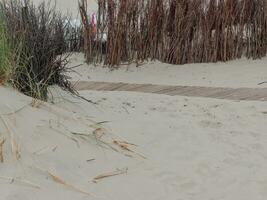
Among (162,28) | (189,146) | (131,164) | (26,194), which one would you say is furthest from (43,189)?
(162,28)

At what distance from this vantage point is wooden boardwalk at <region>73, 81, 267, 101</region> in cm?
517

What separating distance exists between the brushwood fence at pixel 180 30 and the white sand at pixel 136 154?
105 inches

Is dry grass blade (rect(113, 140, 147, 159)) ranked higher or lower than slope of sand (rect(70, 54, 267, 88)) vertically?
lower

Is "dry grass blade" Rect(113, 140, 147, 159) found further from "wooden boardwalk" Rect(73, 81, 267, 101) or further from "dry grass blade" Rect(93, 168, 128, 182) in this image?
"wooden boardwalk" Rect(73, 81, 267, 101)

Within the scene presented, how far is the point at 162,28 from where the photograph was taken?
23.6 ft

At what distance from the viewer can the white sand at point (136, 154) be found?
284cm

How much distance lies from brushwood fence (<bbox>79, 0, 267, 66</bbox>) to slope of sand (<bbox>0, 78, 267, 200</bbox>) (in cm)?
272

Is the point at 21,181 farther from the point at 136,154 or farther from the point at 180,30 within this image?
the point at 180,30

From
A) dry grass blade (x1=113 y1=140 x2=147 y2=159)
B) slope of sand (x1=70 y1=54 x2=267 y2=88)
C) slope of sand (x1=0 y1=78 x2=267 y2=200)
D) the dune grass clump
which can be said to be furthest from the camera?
slope of sand (x1=70 y1=54 x2=267 y2=88)

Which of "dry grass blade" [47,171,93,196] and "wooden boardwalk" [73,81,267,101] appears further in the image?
"wooden boardwalk" [73,81,267,101]

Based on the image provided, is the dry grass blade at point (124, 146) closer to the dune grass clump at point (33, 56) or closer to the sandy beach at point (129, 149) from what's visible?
the sandy beach at point (129, 149)

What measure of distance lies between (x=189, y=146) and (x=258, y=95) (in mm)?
1746

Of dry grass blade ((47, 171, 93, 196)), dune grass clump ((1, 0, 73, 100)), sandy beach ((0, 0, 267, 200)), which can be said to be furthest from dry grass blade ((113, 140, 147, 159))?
dune grass clump ((1, 0, 73, 100))

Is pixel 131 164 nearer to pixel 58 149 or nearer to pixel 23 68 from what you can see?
pixel 58 149
